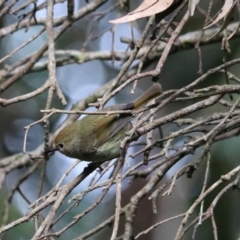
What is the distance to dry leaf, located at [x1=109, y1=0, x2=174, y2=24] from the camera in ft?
5.14

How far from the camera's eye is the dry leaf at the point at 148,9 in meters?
1.57

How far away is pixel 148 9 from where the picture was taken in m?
1.59

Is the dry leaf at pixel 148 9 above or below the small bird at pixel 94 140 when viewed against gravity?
above

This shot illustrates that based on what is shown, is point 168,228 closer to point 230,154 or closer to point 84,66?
point 230,154

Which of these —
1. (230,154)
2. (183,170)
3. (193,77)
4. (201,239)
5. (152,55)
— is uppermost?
(193,77)

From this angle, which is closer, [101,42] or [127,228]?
[127,228]

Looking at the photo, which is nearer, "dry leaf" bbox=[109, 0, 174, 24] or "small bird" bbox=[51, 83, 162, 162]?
"dry leaf" bbox=[109, 0, 174, 24]

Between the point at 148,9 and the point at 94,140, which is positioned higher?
the point at 148,9

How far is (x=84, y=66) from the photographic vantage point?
5.14 metres

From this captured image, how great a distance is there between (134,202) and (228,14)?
0.76 meters

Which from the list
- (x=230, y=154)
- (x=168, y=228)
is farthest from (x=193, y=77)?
(x=168, y=228)

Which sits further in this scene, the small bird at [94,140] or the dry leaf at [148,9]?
the small bird at [94,140]

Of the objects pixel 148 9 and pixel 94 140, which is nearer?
pixel 148 9

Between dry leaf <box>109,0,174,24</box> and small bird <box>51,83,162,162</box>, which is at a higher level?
dry leaf <box>109,0,174,24</box>
